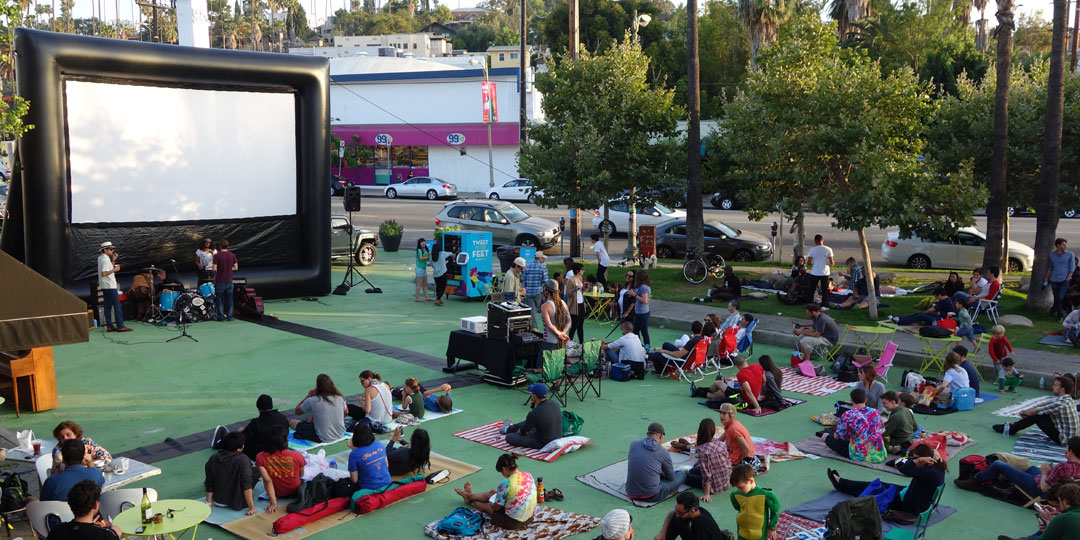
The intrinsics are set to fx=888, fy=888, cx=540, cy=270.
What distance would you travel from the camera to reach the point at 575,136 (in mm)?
23359

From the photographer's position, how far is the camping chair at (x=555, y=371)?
12469 mm

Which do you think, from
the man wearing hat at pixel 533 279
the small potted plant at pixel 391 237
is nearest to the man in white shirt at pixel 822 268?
the man wearing hat at pixel 533 279

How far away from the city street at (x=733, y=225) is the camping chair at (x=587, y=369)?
14467mm

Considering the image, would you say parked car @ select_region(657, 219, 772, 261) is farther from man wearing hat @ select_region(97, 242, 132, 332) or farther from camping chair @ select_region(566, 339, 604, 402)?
man wearing hat @ select_region(97, 242, 132, 332)

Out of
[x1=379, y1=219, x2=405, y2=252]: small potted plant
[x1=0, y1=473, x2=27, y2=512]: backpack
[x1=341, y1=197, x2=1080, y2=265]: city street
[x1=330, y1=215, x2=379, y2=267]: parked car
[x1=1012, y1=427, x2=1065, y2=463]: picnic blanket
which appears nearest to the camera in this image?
[x1=0, y1=473, x2=27, y2=512]: backpack

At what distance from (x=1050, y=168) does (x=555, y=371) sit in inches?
448

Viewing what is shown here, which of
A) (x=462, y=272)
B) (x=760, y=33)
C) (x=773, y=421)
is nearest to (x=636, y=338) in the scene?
(x=773, y=421)

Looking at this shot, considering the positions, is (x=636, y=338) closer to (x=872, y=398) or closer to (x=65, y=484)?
(x=872, y=398)

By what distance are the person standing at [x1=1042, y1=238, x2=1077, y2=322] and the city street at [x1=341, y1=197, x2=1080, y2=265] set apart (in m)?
6.95

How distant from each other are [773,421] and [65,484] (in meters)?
8.39

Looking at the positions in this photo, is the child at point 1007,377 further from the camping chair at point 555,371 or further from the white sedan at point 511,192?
the white sedan at point 511,192

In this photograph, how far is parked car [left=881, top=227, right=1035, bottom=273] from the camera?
965 inches

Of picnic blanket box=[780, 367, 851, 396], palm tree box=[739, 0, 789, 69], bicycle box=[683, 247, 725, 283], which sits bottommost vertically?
picnic blanket box=[780, 367, 851, 396]

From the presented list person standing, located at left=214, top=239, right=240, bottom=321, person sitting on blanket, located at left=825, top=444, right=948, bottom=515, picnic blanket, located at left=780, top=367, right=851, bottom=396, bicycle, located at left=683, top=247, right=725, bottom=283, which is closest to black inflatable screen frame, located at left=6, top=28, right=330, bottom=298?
person standing, located at left=214, top=239, right=240, bottom=321
